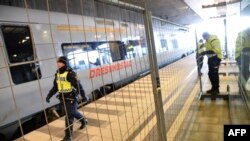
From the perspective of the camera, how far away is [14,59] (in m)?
4.12

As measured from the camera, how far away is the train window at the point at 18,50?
4.04 meters

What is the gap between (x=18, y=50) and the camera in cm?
416

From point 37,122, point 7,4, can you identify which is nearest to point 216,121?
point 37,122

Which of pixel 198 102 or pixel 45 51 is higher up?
pixel 45 51

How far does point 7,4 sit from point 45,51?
1143 millimetres

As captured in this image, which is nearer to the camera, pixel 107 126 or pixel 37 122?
pixel 107 126

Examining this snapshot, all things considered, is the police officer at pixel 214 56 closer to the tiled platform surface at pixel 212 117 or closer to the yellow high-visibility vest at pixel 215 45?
the yellow high-visibility vest at pixel 215 45

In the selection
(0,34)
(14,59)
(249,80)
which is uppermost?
(0,34)

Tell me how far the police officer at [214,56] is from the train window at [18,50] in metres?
4.18

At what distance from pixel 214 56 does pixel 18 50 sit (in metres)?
4.65

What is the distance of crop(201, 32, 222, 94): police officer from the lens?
5.56 meters

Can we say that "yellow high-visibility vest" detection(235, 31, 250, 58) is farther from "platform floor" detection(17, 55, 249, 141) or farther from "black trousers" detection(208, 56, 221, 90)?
"platform floor" detection(17, 55, 249, 141)

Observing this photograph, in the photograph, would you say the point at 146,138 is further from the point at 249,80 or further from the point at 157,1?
the point at 157,1

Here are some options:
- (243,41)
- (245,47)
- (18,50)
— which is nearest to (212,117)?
(245,47)
